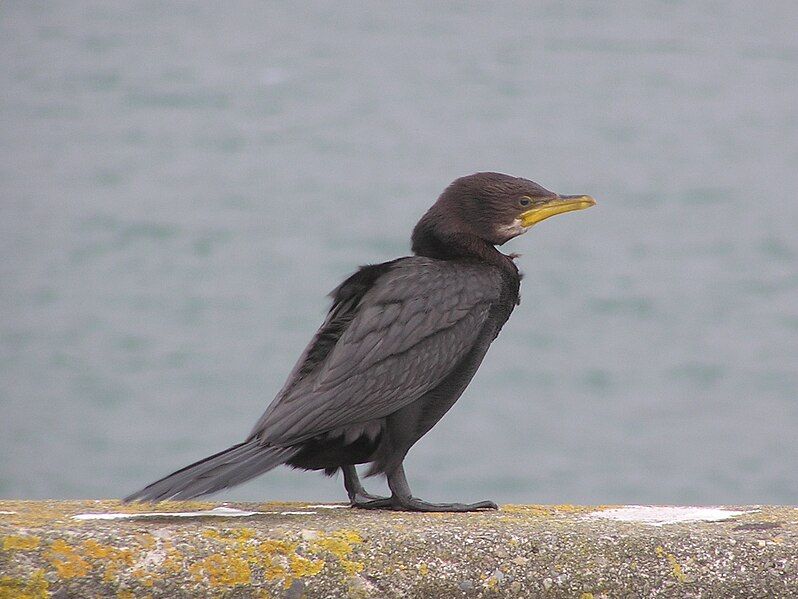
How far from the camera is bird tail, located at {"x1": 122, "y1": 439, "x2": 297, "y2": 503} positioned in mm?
4172

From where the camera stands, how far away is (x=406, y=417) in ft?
15.7

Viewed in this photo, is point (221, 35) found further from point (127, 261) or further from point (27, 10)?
point (127, 261)

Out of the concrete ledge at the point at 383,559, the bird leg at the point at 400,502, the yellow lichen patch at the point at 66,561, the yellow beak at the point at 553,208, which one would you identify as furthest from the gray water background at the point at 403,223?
the yellow lichen patch at the point at 66,561

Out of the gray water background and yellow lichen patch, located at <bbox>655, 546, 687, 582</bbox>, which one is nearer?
yellow lichen patch, located at <bbox>655, 546, 687, 582</bbox>

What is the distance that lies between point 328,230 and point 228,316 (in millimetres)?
2121

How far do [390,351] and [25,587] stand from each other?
161cm

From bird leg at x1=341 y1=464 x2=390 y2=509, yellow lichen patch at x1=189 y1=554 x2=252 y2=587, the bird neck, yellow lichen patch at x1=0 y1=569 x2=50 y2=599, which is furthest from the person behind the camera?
the bird neck

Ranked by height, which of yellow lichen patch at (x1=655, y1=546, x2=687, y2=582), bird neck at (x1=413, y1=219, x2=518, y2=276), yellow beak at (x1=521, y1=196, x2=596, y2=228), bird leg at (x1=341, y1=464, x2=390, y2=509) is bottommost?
yellow lichen patch at (x1=655, y1=546, x2=687, y2=582)

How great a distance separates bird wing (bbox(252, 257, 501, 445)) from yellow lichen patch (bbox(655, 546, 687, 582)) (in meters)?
1.22

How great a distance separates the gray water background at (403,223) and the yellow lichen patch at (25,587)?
11511 mm

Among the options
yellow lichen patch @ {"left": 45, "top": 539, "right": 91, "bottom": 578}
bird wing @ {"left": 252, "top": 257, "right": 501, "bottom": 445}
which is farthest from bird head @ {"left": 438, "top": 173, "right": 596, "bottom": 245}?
yellow lichen patch @ {"left": 45, "top": 539, "right": 91, "bottom": 578}

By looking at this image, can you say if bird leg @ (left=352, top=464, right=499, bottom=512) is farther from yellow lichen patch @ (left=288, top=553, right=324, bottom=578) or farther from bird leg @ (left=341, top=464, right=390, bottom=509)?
yellow lichen patch @ (left=288, top=553, right=324, bottom=578)

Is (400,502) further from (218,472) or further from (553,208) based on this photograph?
(553,208)

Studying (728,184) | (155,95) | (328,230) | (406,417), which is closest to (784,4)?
(728,184)
